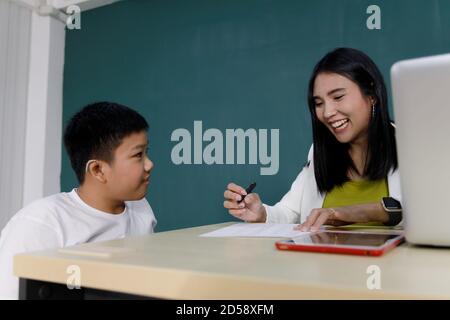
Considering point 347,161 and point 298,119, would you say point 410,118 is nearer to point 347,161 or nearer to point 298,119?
point 347,161

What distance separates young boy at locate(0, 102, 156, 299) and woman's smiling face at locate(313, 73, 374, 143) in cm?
62

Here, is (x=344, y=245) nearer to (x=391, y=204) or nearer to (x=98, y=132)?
(x=391, y=204)

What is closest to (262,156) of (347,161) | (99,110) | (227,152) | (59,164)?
(227,152)

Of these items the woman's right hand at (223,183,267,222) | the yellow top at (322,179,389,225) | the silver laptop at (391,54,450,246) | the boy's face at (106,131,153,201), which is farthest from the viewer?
the yellow top at (322,179,389,225)

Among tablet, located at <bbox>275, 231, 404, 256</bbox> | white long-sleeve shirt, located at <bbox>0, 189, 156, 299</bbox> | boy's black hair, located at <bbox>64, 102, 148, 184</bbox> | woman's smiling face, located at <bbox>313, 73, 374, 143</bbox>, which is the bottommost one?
white long-sleeve shirt, located at <bbox>0, 189, 156, 299</bbox>

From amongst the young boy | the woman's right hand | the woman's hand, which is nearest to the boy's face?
the young boy

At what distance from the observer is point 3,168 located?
2477mm

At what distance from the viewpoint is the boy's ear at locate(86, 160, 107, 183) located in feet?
3.78

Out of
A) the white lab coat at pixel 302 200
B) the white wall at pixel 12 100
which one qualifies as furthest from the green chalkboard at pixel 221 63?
the white lab coat at pixel 302 200

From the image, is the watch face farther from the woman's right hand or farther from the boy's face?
the boy's face

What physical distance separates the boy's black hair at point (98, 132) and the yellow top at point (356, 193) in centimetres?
65

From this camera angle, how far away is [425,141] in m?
0.48

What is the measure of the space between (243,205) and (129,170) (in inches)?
13.9

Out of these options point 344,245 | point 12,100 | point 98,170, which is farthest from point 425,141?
point 12,100
